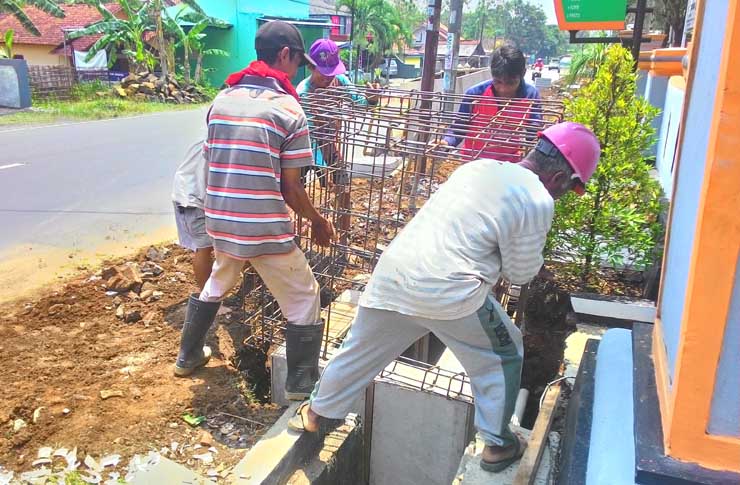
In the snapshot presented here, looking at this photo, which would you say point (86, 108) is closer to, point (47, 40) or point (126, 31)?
point (126, 31)

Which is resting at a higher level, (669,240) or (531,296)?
(669,240)

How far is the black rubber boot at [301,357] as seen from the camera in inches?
120

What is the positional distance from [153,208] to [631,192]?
18.9 ft

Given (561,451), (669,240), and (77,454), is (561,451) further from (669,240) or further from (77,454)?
(77,454)

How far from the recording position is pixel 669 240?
7.28 feet

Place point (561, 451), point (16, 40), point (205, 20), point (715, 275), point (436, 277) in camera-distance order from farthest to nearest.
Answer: point (16, 40)
point (205, 20)
point (561, 451)
point (436, 277)
point (715, 275)

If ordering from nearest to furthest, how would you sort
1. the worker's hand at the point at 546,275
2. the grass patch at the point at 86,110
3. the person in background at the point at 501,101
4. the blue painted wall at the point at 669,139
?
the person in background at the point at 501,101 → the worker's hand at the point at 546,275 → the blue painted wall at the point at 669,139 → the grass patch at the point at 86,110

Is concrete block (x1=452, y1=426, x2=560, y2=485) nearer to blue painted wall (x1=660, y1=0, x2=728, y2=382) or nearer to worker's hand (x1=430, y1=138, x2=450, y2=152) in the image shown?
blue painted wall (x1=660, y1=0, x2=728, y2=382)

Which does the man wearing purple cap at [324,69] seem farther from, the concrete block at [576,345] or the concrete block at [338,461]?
the concrete block at [338,461]

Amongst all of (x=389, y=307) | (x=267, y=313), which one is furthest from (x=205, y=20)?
(x=389, y=307)

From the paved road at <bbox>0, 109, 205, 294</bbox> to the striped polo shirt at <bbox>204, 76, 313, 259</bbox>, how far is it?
11.9ft

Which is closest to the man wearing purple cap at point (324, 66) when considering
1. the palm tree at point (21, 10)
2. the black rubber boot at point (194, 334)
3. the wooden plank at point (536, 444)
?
the black rubber boot at point (194, 334)

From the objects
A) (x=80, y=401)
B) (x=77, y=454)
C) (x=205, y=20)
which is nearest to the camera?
(x=77, y=454)

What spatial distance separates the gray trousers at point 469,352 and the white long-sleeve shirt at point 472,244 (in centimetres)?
10
